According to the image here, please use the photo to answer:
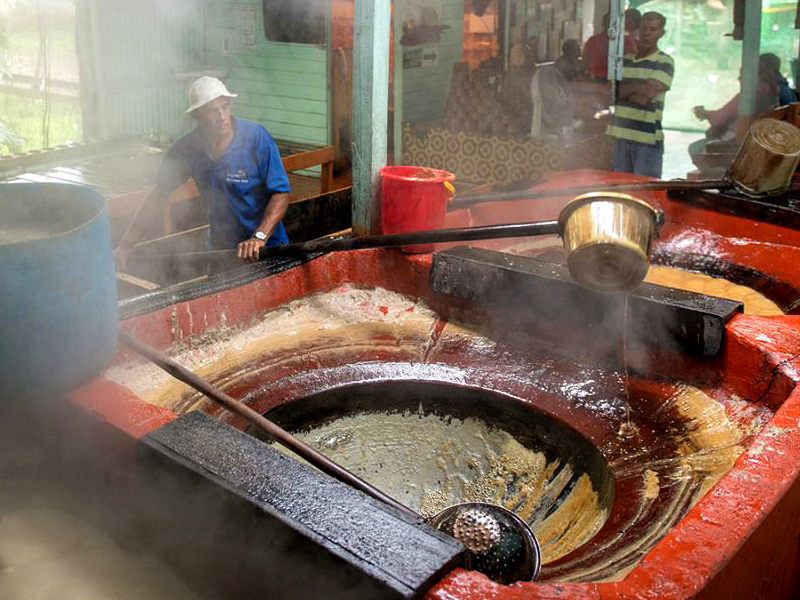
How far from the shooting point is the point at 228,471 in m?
2.36

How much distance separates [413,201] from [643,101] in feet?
15.7

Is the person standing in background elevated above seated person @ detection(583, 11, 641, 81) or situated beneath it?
elevated above

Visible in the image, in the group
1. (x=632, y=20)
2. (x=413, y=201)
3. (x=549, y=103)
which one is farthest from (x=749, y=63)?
(x=413, y=201)

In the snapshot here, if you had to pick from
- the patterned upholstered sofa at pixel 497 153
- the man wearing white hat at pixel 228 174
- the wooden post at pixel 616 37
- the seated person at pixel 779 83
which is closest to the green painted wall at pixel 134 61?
the patterned upholstered sofa at pixel 497 153

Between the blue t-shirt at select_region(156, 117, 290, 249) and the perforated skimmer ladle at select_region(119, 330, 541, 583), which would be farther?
the blue t-shirt at select_region(156, 117, 290, 249)

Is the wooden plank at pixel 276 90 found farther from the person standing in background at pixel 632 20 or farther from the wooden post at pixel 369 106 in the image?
the wooden post at pixel 369 106

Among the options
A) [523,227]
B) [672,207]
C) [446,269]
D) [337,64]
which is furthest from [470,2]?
[523,227]

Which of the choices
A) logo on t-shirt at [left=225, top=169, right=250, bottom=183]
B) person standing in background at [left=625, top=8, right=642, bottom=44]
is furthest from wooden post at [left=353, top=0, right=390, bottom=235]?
person standing in background at [left=625, top=8, right=642, bottom=44]

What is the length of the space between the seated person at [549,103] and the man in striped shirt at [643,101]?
5.06 ft

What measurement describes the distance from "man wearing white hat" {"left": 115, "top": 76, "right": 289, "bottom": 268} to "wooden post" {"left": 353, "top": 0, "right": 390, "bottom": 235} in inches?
26.6

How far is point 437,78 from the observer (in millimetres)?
12125

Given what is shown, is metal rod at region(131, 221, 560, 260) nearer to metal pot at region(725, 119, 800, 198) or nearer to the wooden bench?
the wooden bench

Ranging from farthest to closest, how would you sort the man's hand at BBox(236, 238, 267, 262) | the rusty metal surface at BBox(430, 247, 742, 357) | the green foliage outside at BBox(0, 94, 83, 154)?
the green foliage outside at BBox(0, 94, 83, 154) < the man's hand at BBox(236, 238, 267, 262) < the rusty metal surface at BBox(430, 247, 742, 357)

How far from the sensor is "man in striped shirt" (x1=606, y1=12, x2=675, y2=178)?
Answer: 26.3 feet
